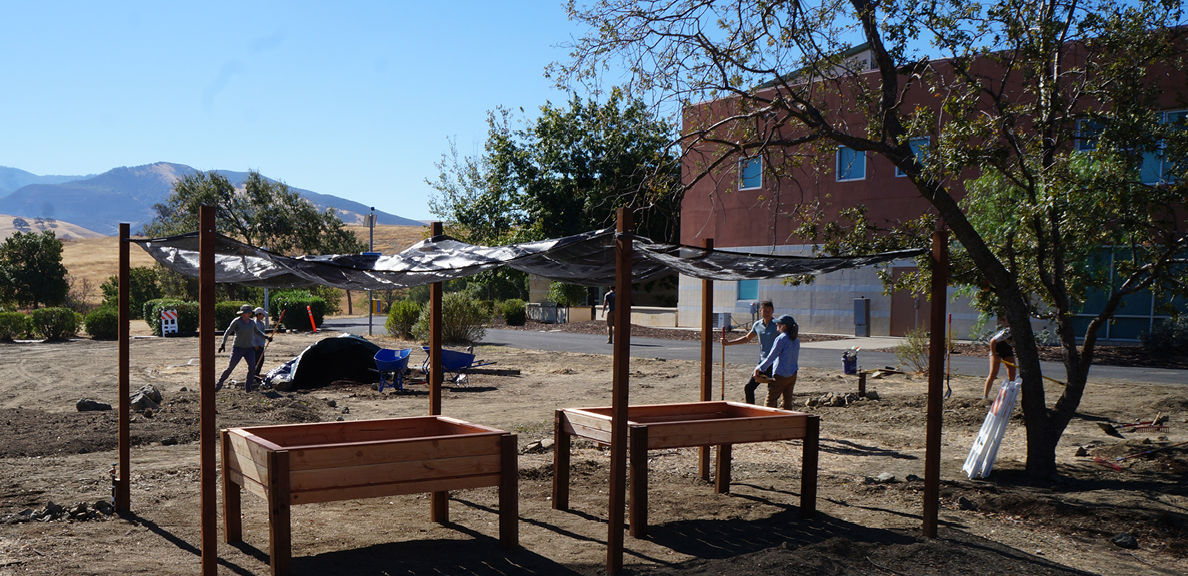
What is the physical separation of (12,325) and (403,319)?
13153 mm

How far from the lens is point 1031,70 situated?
902 cm

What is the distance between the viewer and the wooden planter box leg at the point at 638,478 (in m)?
6.79

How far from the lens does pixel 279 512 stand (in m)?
5.59

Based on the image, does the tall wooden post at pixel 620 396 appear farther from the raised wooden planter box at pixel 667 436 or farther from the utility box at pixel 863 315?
the utility box at pixel 863 315

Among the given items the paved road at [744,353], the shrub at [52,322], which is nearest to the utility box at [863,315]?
the paved road at [744,353]

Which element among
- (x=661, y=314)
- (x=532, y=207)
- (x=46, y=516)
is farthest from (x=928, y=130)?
(x=532, y=207)

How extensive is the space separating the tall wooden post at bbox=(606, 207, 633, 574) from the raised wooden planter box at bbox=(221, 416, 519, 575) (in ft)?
2.81

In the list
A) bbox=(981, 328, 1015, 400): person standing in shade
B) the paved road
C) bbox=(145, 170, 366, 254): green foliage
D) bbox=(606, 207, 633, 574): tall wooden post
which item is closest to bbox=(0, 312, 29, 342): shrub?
the paved road

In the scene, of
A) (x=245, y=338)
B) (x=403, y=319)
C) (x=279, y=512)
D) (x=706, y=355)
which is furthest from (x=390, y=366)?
(x=403, y=319)

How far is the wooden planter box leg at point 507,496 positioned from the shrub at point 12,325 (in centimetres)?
2966

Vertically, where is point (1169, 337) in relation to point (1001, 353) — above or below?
below

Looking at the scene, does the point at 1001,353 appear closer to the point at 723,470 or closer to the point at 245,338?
the point at 723,470

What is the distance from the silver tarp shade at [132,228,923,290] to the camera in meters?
6.57

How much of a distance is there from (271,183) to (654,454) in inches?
1962
